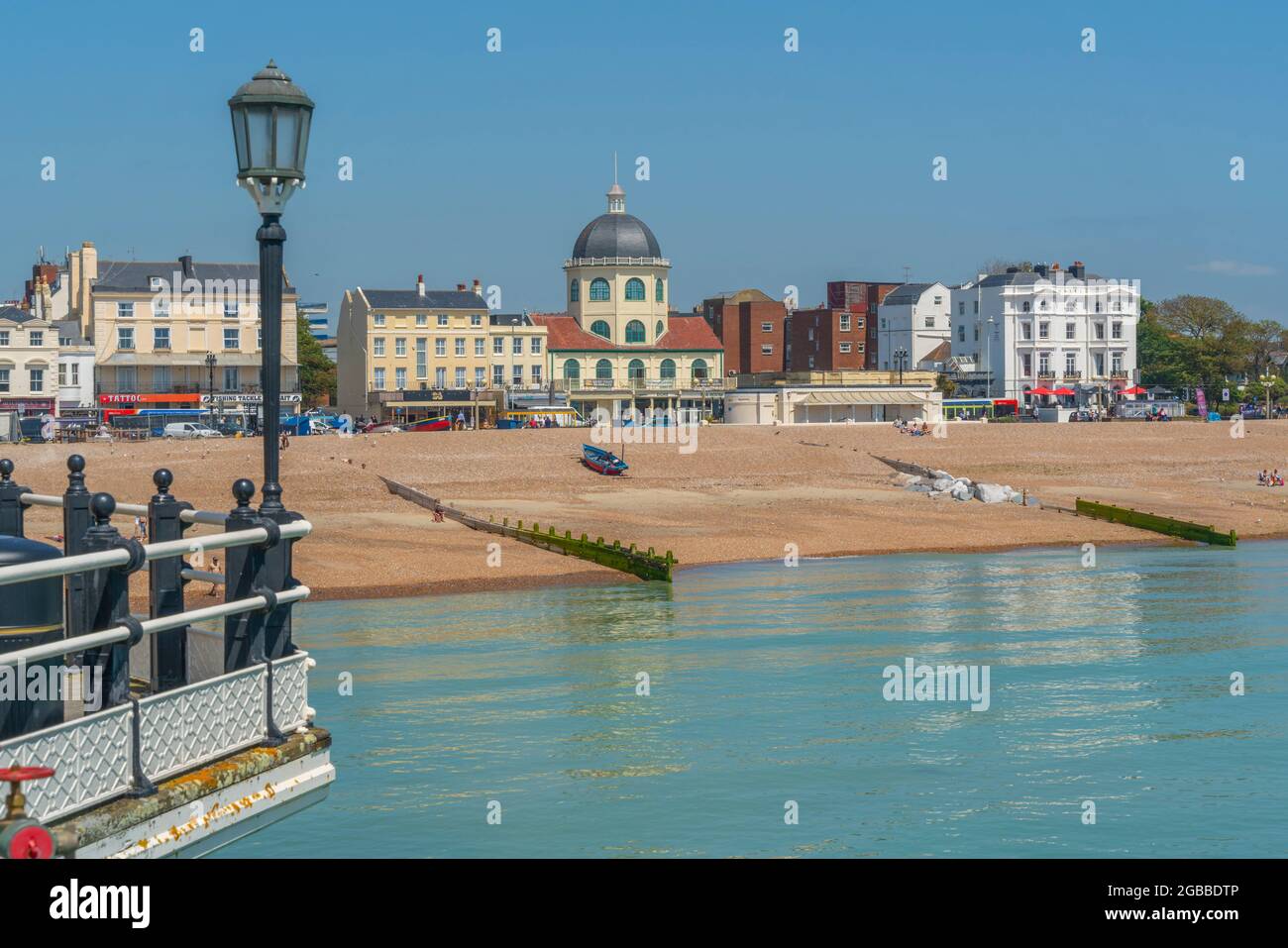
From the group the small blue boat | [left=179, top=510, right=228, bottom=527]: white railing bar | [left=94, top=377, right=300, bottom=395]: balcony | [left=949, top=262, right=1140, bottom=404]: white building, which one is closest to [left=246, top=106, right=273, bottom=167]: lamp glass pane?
[left=179, top=510, right=228, bottom=527]: white railing bar

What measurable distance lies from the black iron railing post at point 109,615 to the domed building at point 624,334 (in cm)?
9328

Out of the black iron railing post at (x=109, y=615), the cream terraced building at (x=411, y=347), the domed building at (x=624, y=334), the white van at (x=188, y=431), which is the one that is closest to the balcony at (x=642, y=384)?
the domed building at (x=624, y=334)

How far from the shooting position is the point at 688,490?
58.1 meters

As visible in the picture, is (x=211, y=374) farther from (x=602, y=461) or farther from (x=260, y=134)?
(x=260, y=134)

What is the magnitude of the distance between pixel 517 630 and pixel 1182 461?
48.2 metres

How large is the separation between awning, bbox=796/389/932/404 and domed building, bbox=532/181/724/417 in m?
12.9

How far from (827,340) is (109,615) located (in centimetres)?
11601

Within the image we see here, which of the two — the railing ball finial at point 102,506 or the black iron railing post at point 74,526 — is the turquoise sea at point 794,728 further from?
the railing ball finial at point 102,506

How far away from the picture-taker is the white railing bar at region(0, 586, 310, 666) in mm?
6742

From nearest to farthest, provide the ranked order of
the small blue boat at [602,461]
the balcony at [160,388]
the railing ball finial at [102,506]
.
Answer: the railing ball finial at [102,506], the small blue boat at [602,461], the balcony at [160,388]

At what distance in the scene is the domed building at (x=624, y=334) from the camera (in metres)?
101
